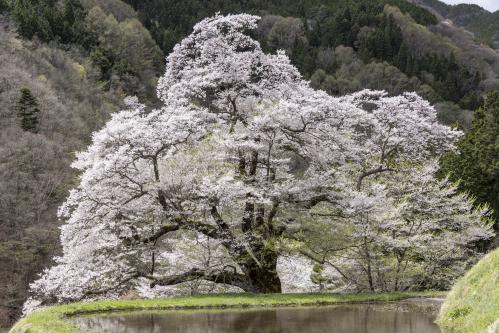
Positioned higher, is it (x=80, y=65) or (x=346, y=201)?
(x=346, y=201)

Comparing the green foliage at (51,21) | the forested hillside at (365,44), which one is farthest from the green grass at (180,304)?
the green foliage at (51,21)

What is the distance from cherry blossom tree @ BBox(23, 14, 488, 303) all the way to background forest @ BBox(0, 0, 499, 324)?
1796 cm

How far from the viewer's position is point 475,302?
361 inches

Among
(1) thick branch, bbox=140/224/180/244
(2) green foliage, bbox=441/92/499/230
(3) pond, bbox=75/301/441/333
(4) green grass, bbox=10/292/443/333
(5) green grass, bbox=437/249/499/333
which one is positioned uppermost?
(5) green grass, bbox=437/249/499/333

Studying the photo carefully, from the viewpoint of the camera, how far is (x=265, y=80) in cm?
1966

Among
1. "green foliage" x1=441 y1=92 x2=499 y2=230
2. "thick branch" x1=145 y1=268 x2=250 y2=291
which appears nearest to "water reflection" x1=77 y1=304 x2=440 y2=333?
"thick branch" x1=145 y1=268 x2=250 y2=291

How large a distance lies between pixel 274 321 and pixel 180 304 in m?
2.88

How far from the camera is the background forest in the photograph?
3934cm

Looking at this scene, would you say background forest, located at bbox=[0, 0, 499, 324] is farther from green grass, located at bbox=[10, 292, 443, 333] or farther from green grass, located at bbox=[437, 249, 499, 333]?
green grass, located at bbox=[437, 249, 499, 333]

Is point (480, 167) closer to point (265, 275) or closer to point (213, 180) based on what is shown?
point (265, 275)

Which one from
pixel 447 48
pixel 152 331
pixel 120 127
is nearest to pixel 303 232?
pixel 120 127

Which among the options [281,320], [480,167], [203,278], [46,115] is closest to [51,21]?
[46,115]

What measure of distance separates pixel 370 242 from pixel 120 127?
28.9ft

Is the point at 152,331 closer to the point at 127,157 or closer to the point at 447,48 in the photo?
the point at 127,157
